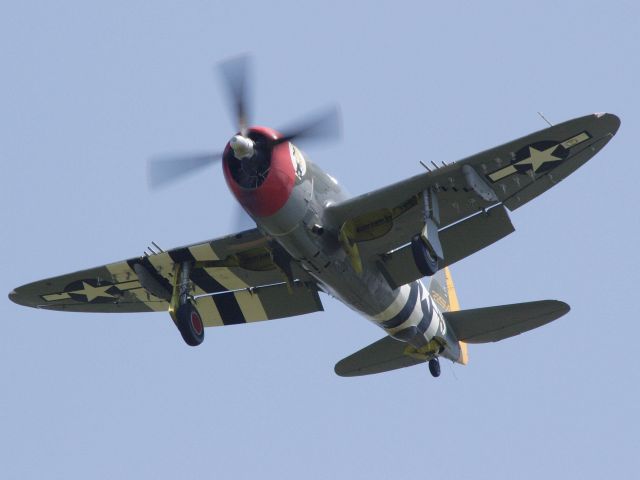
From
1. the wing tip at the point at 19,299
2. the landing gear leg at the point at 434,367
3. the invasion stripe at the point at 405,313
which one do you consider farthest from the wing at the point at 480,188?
the wing tip at the point at 19,299

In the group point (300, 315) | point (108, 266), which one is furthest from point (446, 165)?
point (108, 266)

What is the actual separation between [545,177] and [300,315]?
17.4 feet

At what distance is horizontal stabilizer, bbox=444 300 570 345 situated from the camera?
20500 mm

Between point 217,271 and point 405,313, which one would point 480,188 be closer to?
point 405,313

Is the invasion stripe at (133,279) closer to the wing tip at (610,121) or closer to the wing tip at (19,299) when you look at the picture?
the wing tip at (19,299)

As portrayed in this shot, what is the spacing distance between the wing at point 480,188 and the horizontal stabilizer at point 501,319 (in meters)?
2.01

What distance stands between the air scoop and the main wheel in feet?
12.4

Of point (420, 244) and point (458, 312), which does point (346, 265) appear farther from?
point (458, 312)

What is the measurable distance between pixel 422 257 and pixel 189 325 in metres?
4.24

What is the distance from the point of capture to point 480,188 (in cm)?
1805

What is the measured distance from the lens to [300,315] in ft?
70.1

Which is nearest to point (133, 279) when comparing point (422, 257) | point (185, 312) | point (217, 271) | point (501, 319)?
point (217, 271)

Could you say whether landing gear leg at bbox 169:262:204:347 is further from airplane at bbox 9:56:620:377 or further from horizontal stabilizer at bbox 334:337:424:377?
horizontal stabilizer at bbox 334:337:424:377

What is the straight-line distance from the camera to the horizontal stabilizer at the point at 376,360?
875 inches
